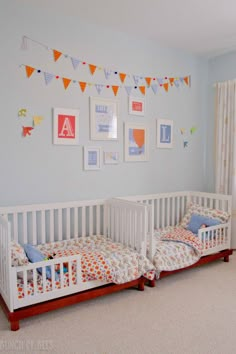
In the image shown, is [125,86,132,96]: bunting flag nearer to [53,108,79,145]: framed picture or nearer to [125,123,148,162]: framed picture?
[125,123,148,162]: framed picture

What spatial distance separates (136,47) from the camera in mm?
3525

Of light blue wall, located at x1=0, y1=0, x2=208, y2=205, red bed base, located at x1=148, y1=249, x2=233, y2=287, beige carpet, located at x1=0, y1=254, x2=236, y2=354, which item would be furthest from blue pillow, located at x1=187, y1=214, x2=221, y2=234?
beige carpet, located at x1=0, y1=254, x2=236, y2=354

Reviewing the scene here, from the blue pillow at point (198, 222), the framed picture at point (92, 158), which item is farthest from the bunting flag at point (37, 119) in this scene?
the blue pillow at point (198, 222)

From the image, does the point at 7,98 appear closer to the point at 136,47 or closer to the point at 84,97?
the point at 84,97

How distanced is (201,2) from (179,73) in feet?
4.11

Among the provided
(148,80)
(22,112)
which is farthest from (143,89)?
(22,112)

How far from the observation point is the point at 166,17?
9.94 ft

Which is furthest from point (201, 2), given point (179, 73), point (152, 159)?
point (152, 159)

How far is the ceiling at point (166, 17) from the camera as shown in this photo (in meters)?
2.75

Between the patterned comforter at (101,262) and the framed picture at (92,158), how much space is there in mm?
794

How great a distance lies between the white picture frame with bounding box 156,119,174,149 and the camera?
380 cm

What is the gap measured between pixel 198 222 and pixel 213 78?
6.68 ft

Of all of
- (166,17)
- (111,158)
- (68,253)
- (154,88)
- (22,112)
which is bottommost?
(68,253)

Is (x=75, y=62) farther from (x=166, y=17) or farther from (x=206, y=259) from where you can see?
(x=206, y=259)
